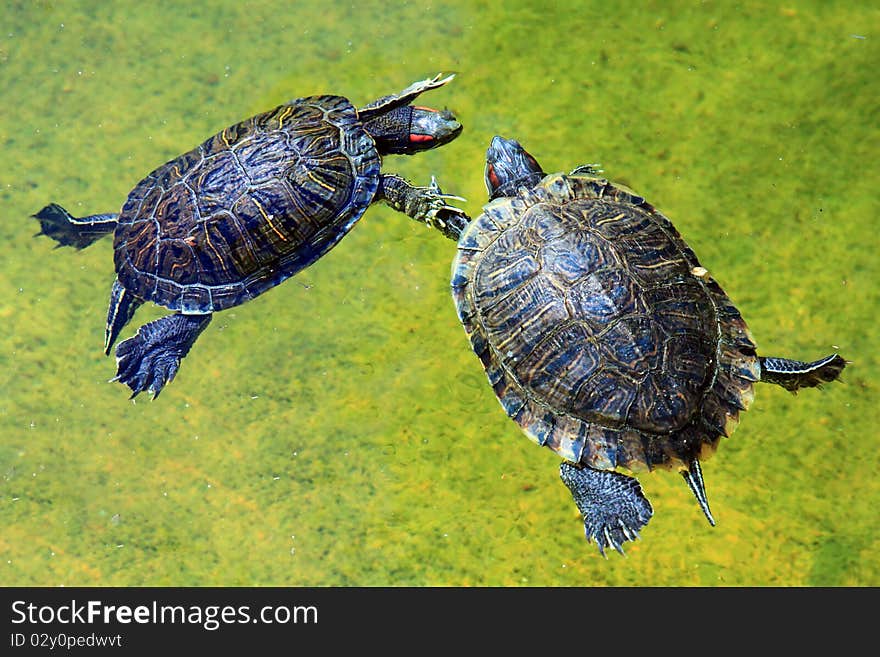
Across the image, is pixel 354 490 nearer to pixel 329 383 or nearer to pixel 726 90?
pixel 329 383

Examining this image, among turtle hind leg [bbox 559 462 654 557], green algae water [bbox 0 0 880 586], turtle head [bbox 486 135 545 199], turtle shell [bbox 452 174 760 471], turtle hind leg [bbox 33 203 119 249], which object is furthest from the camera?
turtle hind leg [bbox 33 203 119 249]

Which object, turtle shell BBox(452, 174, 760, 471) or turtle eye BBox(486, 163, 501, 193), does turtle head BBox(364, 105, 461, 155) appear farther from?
turtle shell BBox(452, 174, 760, 471)

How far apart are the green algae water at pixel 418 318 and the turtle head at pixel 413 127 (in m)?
0.11

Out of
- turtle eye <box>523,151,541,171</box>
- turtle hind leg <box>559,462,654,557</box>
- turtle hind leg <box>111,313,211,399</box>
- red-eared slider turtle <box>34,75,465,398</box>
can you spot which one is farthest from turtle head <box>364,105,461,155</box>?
turtle hind leg <box>559,462,654,557</box>

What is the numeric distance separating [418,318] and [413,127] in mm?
1110

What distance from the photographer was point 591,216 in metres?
3.25

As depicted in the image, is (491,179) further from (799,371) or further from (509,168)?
(799,371)

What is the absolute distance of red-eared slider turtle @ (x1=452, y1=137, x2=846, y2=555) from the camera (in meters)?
2.97

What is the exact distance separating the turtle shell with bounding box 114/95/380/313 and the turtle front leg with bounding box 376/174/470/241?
0.37 feet

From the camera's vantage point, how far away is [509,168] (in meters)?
3.62

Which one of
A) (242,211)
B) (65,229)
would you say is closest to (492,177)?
(242,211)

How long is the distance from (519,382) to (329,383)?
1116 millimetres

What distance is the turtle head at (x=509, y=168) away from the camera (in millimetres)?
3594
